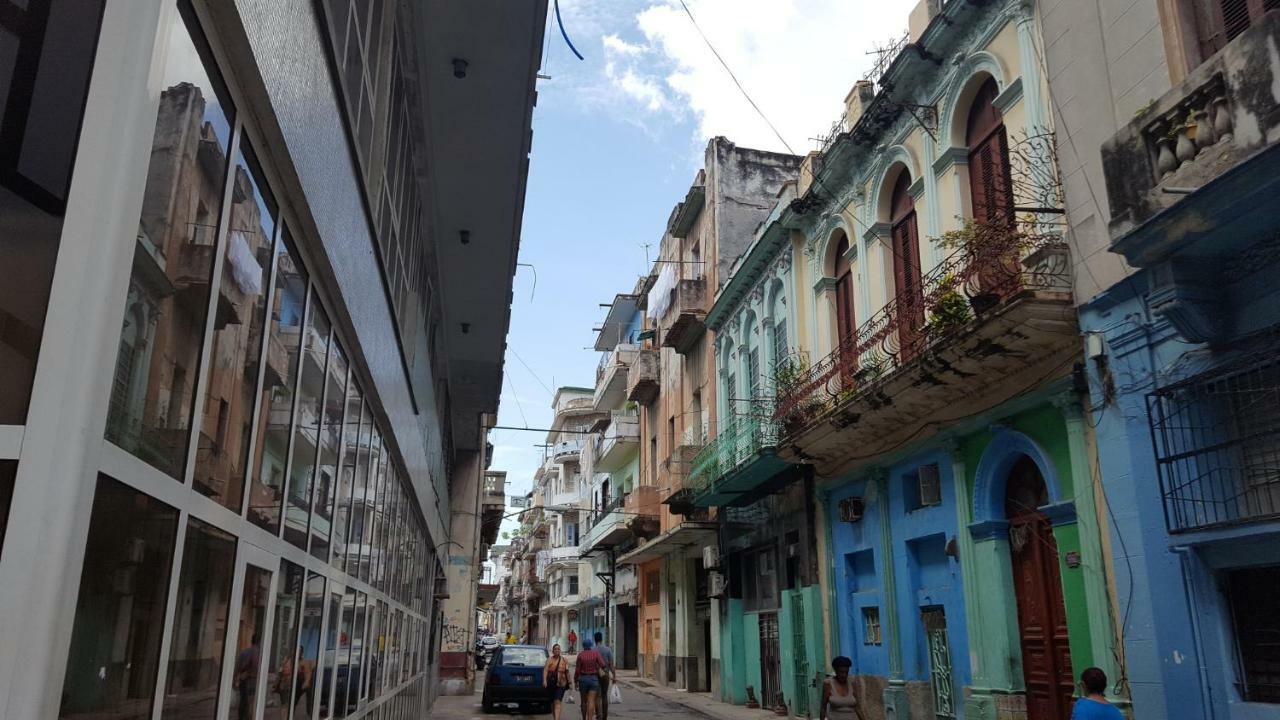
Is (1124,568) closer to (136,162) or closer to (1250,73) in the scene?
(1250,73)

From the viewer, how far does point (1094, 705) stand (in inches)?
248

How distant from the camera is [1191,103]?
756cm

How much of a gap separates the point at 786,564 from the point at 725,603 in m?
3.95

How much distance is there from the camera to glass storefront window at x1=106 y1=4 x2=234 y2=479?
85.0 inches

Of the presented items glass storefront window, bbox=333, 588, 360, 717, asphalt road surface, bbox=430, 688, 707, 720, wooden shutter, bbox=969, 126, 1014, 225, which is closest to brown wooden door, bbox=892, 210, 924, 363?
wooden shutter, bbox=969, 126, 1014, 225

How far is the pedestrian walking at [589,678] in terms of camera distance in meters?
14.7

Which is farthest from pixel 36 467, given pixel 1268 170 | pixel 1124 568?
pixel 1124 568

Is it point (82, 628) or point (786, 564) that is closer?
point (82, 628)

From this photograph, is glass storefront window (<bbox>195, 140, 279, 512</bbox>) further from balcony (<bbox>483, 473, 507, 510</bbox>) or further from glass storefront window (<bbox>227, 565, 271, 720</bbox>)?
balcony (<bbox>483, 473, 507, 510</bbox>)

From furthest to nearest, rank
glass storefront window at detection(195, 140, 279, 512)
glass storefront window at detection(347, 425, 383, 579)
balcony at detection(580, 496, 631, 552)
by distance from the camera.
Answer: balcony at detection(580, 496, 631, 552)
glass storefront window at detection(347, 425, 383, 579)
glass storefront window at detection(195, 140, 279, 512)

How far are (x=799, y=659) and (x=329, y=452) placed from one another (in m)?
14.4

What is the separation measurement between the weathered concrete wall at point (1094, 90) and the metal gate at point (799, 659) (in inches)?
397

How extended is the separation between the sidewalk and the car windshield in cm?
277

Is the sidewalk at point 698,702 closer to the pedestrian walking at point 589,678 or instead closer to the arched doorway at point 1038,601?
the pedestrian walking at point 589,678
